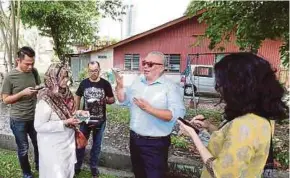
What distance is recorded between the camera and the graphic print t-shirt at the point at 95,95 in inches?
136

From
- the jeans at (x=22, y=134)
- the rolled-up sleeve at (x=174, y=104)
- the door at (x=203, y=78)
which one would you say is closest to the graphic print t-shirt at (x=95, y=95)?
the jeans at (x=22, y=134)

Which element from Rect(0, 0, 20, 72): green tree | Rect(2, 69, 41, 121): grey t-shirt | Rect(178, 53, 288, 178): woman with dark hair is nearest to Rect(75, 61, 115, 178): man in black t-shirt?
Rect(2, 69, 41, 121): grey t-shirt

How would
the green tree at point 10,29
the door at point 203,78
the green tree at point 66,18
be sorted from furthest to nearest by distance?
1. the green tree at point 66,18
2. the door at point 203,78
3. the green tree at point 10,29

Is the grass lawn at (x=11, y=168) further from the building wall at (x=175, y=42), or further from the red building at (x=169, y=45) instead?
the building wall at (x=175, y=42)

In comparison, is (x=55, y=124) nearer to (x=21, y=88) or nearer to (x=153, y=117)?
(x=153, y=117)

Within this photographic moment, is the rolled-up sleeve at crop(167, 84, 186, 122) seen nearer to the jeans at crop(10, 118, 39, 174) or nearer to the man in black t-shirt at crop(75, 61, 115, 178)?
the man in black t-shirt at crop(75, 61, 115, 178)

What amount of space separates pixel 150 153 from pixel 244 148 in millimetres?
1423

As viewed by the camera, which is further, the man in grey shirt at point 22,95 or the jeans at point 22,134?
the jeans at point 22,134

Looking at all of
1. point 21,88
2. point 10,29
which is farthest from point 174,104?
point 10,29

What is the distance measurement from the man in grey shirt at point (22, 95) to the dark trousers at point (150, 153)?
1.11 meters

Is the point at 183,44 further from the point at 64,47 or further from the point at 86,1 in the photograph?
the point at 64,47

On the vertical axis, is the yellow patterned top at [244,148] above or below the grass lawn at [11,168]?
above

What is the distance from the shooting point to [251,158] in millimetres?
1398

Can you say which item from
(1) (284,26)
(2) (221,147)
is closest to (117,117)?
(1) (284,26)
